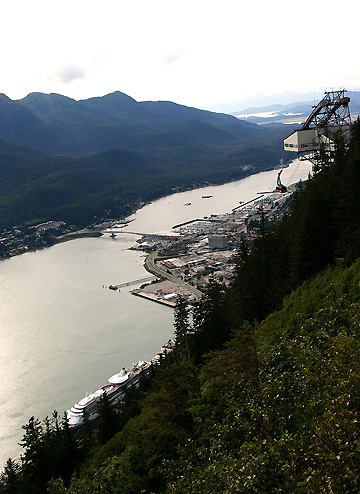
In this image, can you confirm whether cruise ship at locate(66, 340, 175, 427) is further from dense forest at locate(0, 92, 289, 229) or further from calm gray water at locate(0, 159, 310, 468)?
dense forest at locate(0, 92, 289, 229)

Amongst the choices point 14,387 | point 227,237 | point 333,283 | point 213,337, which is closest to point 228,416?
point 333,283

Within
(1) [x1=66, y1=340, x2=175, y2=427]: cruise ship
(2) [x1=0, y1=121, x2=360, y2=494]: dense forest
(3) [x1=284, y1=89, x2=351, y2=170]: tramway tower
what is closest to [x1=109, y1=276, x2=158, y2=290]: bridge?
(1) [x1=66, y1=340, x2=175, y2=427]: cruise ship

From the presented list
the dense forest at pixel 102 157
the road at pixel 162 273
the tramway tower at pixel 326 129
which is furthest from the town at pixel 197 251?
the dense forest at pixel 102 157

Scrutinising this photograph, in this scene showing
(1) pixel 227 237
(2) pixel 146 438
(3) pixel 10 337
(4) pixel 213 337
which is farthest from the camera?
(1) pixel 227 237

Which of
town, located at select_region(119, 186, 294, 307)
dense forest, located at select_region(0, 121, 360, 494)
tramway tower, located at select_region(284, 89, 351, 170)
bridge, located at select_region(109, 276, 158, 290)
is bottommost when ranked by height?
bridge, located at select_region(109, 276, 158, 290)

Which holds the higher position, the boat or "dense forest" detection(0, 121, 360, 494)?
"dense forest" detection(0, 121, 360, 494)

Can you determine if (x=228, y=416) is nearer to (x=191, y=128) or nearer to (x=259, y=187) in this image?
(x=259, y=187)

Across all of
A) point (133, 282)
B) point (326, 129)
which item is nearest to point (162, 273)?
point (133, 282)
